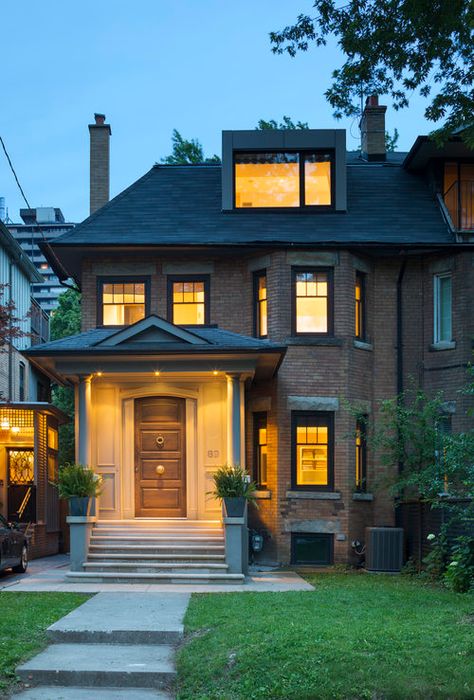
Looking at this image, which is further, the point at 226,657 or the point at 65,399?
the point at 65,399

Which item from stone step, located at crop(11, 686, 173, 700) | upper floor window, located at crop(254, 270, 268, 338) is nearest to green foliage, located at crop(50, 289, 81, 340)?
upper floor window, located at crop(254, 270, 268, 338)

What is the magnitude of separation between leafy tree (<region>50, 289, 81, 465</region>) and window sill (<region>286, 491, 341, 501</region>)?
1806 centimetres

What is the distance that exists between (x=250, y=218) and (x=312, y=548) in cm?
749

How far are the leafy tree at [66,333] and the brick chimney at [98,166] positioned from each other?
1445cm

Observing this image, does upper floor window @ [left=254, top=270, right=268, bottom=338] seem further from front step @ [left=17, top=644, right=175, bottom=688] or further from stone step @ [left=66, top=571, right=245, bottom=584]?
front step @ [left=17, top=644, right=175, bottom=688]

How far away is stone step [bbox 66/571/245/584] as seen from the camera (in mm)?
17375

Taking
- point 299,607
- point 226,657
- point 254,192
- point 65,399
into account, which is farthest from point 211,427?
point 65,399

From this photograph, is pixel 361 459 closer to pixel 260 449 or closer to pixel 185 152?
pixel 260 449

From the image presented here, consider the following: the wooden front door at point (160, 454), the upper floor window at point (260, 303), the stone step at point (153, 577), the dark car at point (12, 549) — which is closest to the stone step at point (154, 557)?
the stone step at point (153, 577)

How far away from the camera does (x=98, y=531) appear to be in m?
19.2

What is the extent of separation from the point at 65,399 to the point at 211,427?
2076 cm

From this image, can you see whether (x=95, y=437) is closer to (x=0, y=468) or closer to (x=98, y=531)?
(x=98, y=531)

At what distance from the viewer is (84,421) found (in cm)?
1931

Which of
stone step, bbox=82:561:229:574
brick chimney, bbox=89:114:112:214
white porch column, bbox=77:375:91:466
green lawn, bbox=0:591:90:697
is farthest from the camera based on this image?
brick chimney, bbox=89:114:112:214
